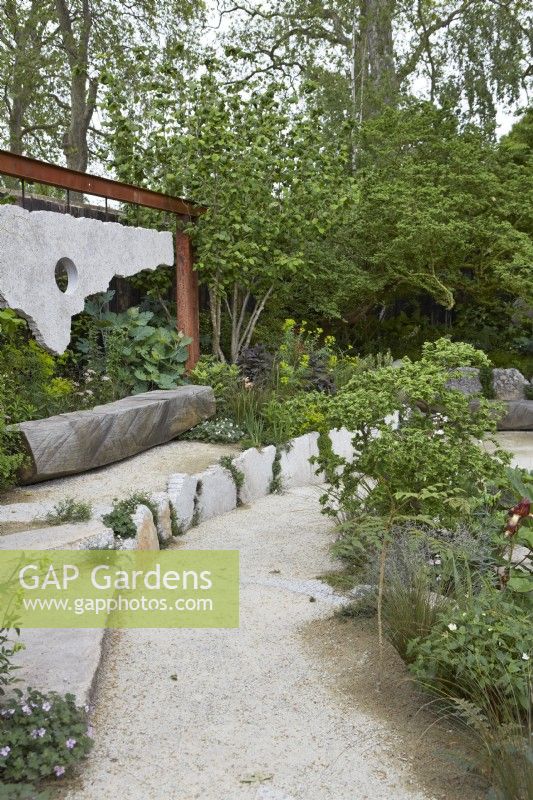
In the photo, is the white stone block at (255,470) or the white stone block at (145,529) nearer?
the white stone block at (145,529)

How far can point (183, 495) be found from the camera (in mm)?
6199

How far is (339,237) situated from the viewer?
12.2 metres

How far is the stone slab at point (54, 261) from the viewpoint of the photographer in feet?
22.0

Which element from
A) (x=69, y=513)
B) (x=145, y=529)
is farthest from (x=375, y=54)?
(x=69, y=513)

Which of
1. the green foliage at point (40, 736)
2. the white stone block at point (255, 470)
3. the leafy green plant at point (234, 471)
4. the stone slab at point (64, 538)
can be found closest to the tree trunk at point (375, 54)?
the white stone block at point (255, 470)

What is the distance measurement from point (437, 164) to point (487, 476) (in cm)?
847

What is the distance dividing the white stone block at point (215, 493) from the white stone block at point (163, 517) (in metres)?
0.56

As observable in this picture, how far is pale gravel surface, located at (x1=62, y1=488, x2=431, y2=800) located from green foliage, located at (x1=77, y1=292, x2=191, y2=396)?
13.0 feet

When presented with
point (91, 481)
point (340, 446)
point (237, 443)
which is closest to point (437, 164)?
point (340, 446)

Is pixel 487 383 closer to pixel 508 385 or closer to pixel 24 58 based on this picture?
pixel 508 385

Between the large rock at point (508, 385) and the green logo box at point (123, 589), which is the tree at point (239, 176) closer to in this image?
the large rock at point (508, 385)

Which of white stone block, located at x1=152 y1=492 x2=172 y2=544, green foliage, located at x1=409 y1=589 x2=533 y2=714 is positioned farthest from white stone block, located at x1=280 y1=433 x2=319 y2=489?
green foliage, located at x1=409 y1=589 x2=533 y2=714

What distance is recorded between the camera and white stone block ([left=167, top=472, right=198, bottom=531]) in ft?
20.0

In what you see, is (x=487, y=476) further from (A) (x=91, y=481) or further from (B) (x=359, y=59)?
(B) (x=359, y=59)
